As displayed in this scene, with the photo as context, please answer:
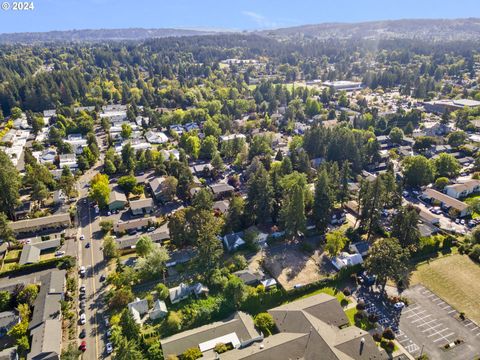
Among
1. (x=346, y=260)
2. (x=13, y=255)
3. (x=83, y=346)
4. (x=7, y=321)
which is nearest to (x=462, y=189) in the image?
(x=346, y=260)

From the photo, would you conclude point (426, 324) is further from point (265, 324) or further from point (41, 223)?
point (41, 223)

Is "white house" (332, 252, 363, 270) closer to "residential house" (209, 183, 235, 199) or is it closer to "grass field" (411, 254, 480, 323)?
"grass field" (411, 254, 480, 323)

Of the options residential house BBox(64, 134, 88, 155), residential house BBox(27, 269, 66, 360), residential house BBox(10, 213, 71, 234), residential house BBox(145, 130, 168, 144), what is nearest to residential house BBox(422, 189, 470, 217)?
residential house BBox(27, 269, 66, 360)

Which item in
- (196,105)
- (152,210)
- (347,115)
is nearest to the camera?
(152,210)

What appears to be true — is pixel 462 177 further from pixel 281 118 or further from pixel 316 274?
pixel 281 118

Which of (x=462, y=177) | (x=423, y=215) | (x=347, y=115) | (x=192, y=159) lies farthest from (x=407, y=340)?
(x=347, y=115)

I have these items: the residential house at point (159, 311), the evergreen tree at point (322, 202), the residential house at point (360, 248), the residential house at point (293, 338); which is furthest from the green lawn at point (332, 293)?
the residential house at point (159, 311)
